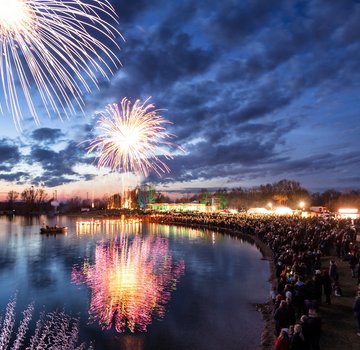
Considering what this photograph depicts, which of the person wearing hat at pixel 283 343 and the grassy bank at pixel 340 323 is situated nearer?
the person wearing hat at pixel 283 343

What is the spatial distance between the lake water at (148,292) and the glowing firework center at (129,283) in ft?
0.13

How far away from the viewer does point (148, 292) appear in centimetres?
1844

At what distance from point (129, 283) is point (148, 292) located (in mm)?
2455

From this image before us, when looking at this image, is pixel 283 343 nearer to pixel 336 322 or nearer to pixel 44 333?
pixel 336 322

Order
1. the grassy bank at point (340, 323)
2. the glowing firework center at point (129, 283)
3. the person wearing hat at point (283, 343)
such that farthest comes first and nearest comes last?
the glowing firework center at point (129, 283) → the grassy bank at point (340, 323) → the person wearing hat at point (283, 343)

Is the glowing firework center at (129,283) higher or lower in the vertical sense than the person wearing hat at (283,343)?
lower

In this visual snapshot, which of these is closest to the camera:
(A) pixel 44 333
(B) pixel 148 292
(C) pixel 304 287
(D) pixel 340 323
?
(D) pixel 340 323

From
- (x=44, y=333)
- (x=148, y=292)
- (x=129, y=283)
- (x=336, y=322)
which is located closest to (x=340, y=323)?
(x=336, y=322)

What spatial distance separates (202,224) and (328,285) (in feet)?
157

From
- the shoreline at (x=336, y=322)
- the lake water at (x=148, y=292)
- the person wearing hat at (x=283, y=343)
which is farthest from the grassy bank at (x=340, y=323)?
the person wearing hat at (x=283, y=343)

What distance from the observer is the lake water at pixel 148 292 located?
1231 cm

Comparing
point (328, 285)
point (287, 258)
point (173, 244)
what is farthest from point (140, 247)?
point (328, 285)

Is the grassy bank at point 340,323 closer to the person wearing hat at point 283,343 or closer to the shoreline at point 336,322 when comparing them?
the shoreline at point 336,322

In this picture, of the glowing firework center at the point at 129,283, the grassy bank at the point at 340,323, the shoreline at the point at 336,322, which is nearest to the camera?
the grassy bank at the point at 340,323
